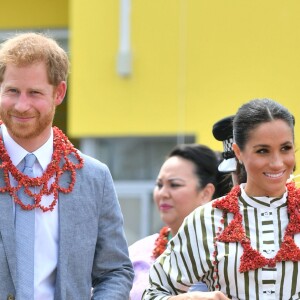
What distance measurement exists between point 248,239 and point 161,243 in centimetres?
137

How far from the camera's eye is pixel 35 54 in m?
3.72

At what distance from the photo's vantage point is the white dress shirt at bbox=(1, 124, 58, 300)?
365cm

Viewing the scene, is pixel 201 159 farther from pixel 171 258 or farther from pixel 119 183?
pixel 119 183

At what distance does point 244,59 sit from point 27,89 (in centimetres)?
676

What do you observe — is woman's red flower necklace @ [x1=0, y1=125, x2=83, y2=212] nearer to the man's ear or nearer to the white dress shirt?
the white dress shirt

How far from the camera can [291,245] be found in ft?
11.8

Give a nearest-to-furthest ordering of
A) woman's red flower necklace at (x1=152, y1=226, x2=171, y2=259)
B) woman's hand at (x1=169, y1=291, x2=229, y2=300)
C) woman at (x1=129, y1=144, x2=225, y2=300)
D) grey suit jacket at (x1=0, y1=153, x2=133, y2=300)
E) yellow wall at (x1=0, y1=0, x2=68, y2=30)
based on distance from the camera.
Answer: woman's hand at (x1=169, y1=291, x2=229, y2=300), grey suit jacket at (x1=0, y1=153, x2=133, y2=300), woman's red flower necklace at (x1=152, y1=226, x2=171, y2=259), woman at (x1=129, y1=144, x2=225, y2=300), yellow wall at (x1=0, y1=0, x2=68, y2=30)

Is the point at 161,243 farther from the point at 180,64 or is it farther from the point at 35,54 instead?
the point at 180,64

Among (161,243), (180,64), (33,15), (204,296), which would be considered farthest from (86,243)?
(33,15)

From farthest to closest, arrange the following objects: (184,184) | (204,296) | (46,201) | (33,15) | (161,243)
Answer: (33,15) → (184,184) → (161,243) → (46,201) → (204,296)

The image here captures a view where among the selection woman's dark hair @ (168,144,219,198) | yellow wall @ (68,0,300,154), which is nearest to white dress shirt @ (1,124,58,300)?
woman's dark hair @ (168,144,219,198)

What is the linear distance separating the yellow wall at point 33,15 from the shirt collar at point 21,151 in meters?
8.44

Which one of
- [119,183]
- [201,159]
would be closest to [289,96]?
[119,183]

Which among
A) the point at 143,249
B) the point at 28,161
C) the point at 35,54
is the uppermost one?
the point at 35,54
